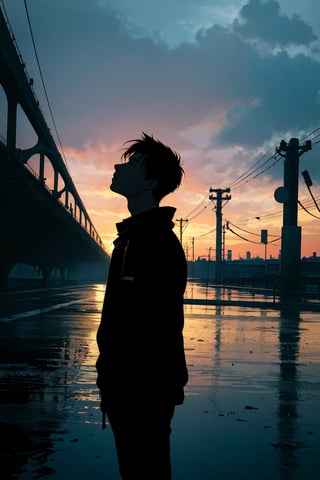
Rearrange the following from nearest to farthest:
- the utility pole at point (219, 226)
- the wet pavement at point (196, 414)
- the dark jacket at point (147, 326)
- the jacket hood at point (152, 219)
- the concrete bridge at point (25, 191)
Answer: the dark jacket at point (147, 326)
the jacket hood at point (152, 219)
the wet pavement at point (196, 414)
the concrete bridge at point (25, 191)
the utility pole at point (219, 226)

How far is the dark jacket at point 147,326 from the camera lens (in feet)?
7.89

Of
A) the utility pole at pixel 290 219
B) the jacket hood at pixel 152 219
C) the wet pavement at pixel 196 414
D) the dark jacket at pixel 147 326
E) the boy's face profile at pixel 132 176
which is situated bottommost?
the wet pavement at pixel 196 414

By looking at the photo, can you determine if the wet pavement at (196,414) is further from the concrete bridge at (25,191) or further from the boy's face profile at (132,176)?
the concrete bridge at (25,191)

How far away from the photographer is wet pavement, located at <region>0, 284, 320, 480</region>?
13.3 ft

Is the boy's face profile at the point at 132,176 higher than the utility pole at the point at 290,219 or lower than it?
lower

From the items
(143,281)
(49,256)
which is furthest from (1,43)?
(49,256)

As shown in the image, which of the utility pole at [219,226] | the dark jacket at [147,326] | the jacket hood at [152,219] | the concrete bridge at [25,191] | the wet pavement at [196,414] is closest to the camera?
the dark jacket at [147,326]

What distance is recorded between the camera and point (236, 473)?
12.9 feet

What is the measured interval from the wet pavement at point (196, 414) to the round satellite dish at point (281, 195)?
28216 mm

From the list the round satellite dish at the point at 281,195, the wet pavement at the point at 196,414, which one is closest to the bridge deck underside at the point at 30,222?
the round satellite dish at the point at 281,195

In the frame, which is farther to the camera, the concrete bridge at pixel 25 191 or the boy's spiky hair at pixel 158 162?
the concrete bridge at pixel 25 191

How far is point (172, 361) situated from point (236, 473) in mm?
1957

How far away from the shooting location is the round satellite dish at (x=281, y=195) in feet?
127

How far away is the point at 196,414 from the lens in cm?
566
